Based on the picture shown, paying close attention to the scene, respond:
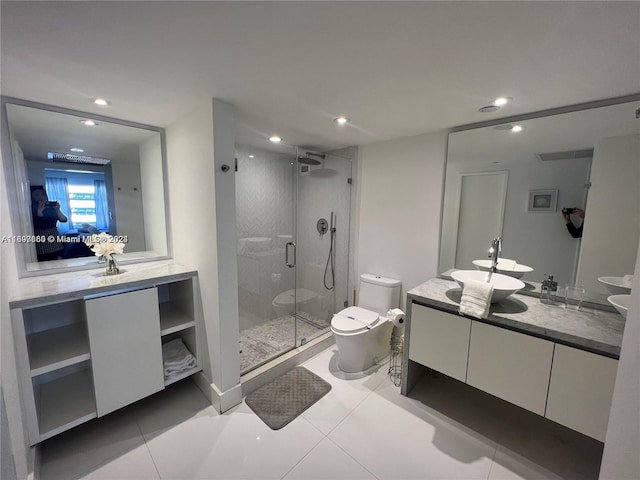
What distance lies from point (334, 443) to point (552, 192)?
2256 mm

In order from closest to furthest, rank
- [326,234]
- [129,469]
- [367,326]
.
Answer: [129,469] < [367,326] < [326,234]

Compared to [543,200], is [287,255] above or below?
below

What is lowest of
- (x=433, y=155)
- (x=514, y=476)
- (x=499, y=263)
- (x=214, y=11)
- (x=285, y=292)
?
(x=514, y=476)

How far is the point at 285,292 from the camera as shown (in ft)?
9.93

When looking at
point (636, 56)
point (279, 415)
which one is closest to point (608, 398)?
point (636, 56)

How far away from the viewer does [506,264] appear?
2.00 meters

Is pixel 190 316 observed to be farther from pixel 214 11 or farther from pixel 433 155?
pixel 433 155

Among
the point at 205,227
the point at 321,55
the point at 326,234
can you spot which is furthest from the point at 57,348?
the point at 326,234

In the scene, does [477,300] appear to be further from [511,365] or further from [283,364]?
[283,364]

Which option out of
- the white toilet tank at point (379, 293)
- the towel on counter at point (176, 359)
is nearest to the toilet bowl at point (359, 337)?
the white toilet tank at point (379, 293)

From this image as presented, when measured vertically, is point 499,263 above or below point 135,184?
below

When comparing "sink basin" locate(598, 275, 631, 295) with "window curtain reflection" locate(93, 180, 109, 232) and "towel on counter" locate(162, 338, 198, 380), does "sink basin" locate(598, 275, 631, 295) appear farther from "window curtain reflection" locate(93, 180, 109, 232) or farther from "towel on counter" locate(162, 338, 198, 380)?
"window curtain reflection" locate(93, 180, 109, 232)

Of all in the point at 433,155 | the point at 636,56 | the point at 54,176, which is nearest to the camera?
the point at 636,56

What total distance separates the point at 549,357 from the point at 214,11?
2.26 meters
